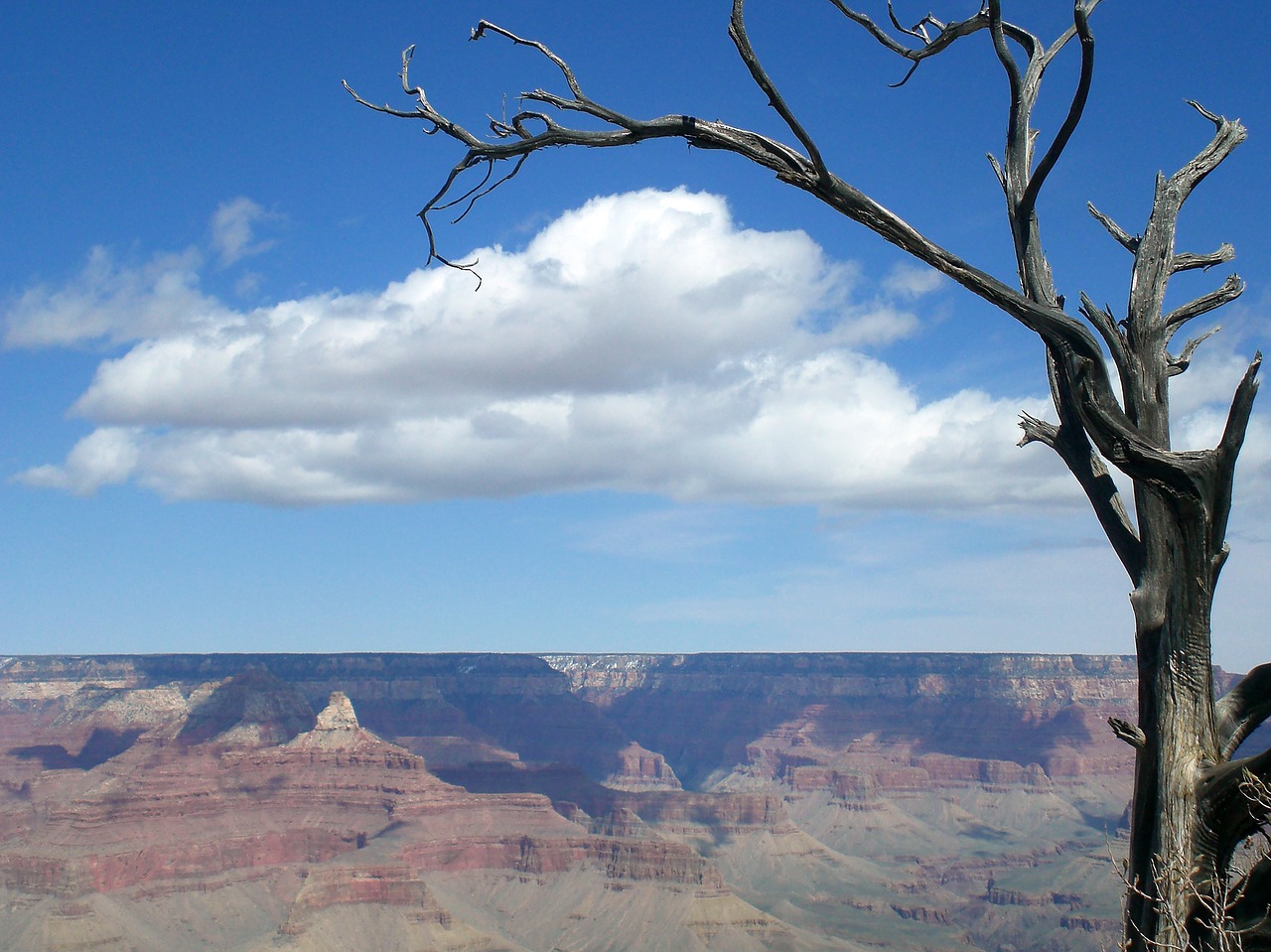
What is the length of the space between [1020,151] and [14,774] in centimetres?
17574

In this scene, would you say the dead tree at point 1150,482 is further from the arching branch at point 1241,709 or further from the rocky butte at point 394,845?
the rocky butte at point 394,845

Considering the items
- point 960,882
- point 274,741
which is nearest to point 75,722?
point 274,741

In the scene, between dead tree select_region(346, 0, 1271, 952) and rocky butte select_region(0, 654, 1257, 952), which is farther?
rocky butte select_region(0, 654, 1257, 952)

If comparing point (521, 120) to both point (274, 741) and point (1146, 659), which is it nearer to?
point (1146, 659)

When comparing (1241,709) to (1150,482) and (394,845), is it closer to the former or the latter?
(1150,482)

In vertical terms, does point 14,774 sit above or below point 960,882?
above

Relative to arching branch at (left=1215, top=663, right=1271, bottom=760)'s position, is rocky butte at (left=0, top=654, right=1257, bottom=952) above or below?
below

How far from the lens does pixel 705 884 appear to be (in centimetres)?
12238

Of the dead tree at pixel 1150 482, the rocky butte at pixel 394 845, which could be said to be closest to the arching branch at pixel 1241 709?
the dead tree at pixel 1150 482

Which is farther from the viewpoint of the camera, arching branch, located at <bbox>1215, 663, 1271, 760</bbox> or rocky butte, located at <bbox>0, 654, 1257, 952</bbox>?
rocky butte, located at <bbox>0, 654, 1257, 952</bbox>

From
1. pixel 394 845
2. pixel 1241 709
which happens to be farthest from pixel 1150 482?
pixel 394 845

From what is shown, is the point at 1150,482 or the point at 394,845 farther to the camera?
the point at 394,845

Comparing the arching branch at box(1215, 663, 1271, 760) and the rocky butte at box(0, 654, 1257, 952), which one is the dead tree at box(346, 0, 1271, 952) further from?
the rocky butte at box(0, 654, 1257, 952)

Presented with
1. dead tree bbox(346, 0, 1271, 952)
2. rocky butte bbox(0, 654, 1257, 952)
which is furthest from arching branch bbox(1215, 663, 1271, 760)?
rocky butte bbox(0, 654, 1257, 952)
